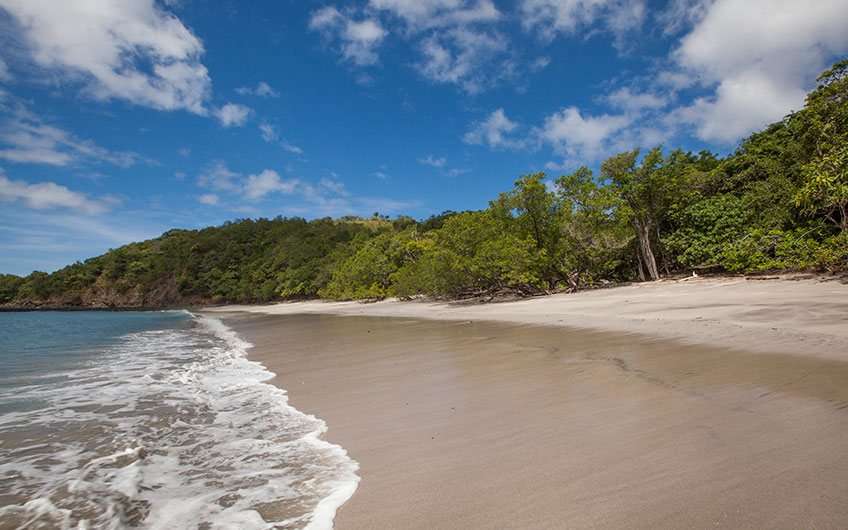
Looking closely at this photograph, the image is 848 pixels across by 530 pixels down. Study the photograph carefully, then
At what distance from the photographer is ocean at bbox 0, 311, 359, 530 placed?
110 inches

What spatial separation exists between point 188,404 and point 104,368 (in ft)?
18.2

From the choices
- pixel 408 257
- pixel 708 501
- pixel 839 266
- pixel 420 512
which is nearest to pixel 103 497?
pixel 420 512

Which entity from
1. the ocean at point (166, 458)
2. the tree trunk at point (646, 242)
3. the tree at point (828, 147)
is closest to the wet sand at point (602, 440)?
the ocean at point (166, 458)

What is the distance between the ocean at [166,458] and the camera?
9.14ft

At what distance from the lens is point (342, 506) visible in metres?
2.65

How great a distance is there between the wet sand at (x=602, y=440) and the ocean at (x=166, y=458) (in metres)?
0.34

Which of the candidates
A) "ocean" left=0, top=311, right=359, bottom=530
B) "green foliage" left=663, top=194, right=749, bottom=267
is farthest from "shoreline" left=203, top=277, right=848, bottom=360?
"ocean" left=0, top=311, right=359, bottom=530

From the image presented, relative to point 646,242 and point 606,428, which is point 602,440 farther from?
point 646,242

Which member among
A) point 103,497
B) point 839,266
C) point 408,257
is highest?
point 408,257

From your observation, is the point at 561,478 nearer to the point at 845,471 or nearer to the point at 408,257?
the point at 845,471

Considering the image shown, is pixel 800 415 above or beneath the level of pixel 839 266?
beneath

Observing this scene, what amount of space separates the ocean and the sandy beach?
355mm

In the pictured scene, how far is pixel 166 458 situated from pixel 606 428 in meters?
4.03

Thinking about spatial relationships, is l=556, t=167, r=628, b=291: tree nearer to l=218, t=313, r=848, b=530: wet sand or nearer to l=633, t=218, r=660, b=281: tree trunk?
l=633, t=218, r=660, b=281: tree trunk
